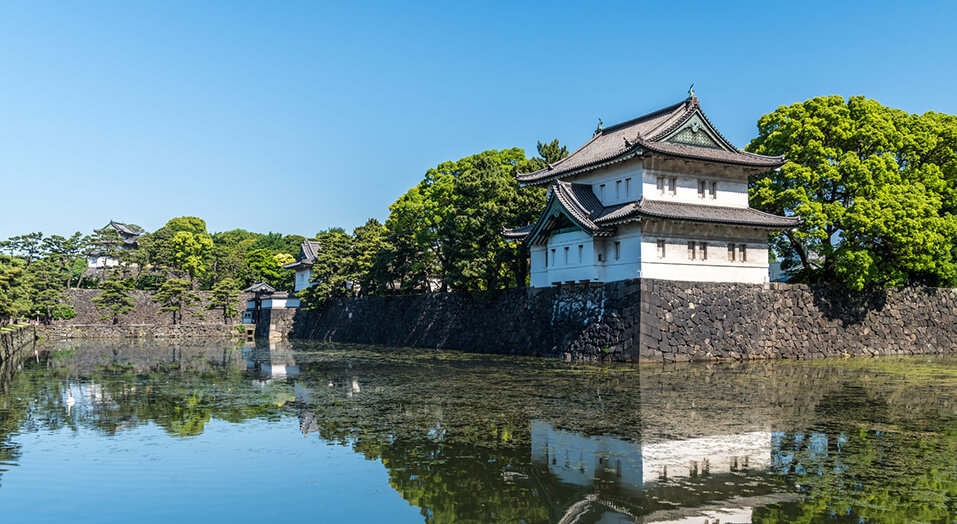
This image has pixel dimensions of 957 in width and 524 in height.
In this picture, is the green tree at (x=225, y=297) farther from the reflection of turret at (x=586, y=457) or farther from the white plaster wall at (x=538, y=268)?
the reflection of turret at (x=586, y=457)

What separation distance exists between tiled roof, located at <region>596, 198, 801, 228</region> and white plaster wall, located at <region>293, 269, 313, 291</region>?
3789 cm

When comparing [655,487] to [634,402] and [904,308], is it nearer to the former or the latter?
[634,402]

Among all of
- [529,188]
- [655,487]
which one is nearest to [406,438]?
[655,487]

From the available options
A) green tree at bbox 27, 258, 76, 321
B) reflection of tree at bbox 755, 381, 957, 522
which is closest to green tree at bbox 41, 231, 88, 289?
green tree at bbox 27, 258, 76, 321

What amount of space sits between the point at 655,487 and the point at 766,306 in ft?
68.4

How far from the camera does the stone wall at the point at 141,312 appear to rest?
59406 millimetres

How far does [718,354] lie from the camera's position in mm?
25781

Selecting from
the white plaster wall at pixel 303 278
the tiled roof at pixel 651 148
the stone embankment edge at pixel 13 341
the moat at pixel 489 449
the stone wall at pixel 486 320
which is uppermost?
the tiled roof at pixel 651 148

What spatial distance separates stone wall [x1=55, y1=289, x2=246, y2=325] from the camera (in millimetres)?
59406

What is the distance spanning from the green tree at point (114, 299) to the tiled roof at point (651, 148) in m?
38.8

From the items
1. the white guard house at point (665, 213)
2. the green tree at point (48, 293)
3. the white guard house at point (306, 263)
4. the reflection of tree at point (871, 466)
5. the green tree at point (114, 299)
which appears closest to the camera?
the reflection of tree at point (871, 466)

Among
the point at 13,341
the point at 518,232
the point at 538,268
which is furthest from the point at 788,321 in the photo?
the point at 13,341

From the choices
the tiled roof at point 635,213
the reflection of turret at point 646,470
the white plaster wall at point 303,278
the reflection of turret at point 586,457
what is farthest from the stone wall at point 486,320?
the reflection of turret at point 646,470

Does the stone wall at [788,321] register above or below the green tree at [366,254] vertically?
below
